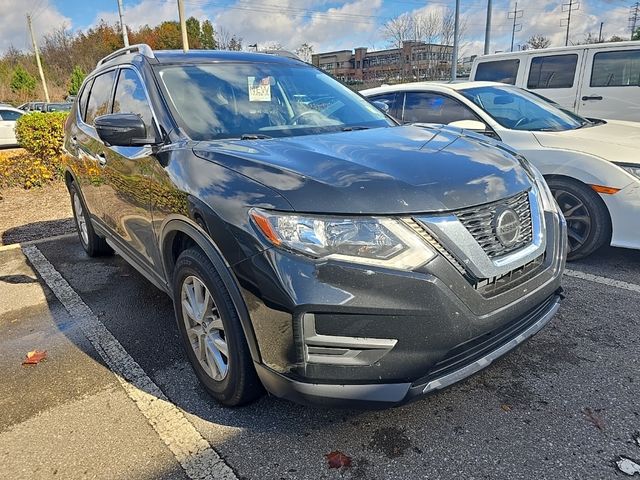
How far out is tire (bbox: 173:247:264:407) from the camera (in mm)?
2070

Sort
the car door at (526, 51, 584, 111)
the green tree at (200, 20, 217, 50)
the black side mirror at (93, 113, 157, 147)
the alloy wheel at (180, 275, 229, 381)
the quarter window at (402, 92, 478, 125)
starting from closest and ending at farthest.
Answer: the alloy wheel at (180, 275, 229, 381) → the black side mirror at (93, 113, 157, 147) → the quarter window at (402, 92, 478, 125) → the car door at (526, 51, 584, 111) → the green tree at (200, 20, 217, 50)

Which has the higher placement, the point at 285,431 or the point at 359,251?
the point at 359,251

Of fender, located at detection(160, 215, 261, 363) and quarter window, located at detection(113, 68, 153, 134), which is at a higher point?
quarter window, located at detection(113, 68, 153, 134)

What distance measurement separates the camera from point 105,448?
2152mm

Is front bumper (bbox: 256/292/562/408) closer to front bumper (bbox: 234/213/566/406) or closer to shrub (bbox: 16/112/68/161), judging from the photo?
front bumper (bbox: 234/213/566/406)

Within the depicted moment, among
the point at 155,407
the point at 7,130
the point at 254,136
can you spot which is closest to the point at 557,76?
the point at 254,136

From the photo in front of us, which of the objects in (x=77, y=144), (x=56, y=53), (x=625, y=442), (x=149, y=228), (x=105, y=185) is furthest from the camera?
(x=56, y=53)

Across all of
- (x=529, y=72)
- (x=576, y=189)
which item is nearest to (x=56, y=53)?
(x=529, y=72)

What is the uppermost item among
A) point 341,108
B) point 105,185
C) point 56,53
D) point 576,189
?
point 56,53

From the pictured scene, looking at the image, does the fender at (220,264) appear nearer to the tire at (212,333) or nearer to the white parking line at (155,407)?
the tire at (212,333)

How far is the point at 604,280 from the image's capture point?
376cm

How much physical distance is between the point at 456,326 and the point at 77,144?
390cm

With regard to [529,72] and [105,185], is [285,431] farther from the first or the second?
[529,72]

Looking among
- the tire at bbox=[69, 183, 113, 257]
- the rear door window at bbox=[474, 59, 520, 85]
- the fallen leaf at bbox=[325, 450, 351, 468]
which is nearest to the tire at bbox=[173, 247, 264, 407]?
the fallen leaf at bbox=[325, 450, 351, 468]
